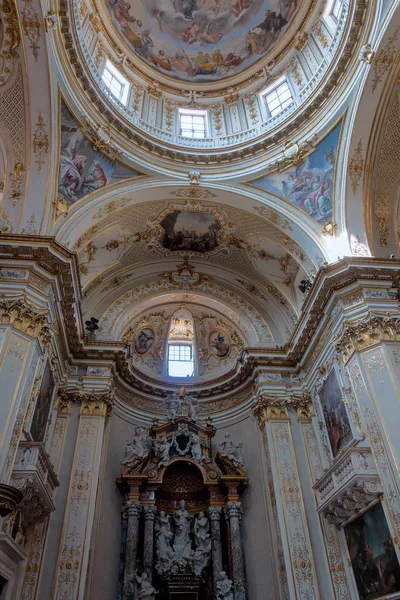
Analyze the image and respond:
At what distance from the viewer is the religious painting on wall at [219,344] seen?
58.8 ft

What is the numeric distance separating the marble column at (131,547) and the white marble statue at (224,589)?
7.79ft

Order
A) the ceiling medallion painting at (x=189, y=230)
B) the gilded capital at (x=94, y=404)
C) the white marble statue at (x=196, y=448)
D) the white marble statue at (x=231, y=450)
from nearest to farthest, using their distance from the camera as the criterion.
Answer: the gilded capital at (x=94, y=404)
the white marble statue at (x=231, y=450)
the white marble statue at (x=196, y=448)
the ceiling medallion painting at (x=189, y=230)

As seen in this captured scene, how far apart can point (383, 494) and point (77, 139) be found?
40.7 ft

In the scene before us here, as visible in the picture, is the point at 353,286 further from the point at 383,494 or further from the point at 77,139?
the point at 77,139

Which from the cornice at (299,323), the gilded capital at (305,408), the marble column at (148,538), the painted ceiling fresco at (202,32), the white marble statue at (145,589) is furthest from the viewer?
the painted ceiling fresco at (202,32)

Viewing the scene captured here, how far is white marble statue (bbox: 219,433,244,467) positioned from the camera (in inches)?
559

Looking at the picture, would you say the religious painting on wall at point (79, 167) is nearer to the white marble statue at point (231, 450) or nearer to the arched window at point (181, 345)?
the arched window at point (181, 345)

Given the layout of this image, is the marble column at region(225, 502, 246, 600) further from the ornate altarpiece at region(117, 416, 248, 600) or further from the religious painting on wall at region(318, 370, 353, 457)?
the religious painting on wall at region(318, 370, 353, 457)

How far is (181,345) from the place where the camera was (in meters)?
18.6

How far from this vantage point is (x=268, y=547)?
506 inches

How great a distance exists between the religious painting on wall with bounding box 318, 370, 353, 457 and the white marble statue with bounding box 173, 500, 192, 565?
5224 mm

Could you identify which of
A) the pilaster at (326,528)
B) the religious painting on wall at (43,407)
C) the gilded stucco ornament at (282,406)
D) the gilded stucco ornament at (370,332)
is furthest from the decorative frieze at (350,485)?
the religious painting on wall at (43,407)

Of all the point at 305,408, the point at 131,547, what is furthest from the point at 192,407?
the point at 131,547

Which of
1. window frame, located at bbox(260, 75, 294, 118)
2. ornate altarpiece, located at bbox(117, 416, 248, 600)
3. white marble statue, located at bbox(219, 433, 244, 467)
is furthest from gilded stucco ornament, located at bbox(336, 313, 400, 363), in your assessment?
window frame, located at bbox(260, 75, 294, 118)
